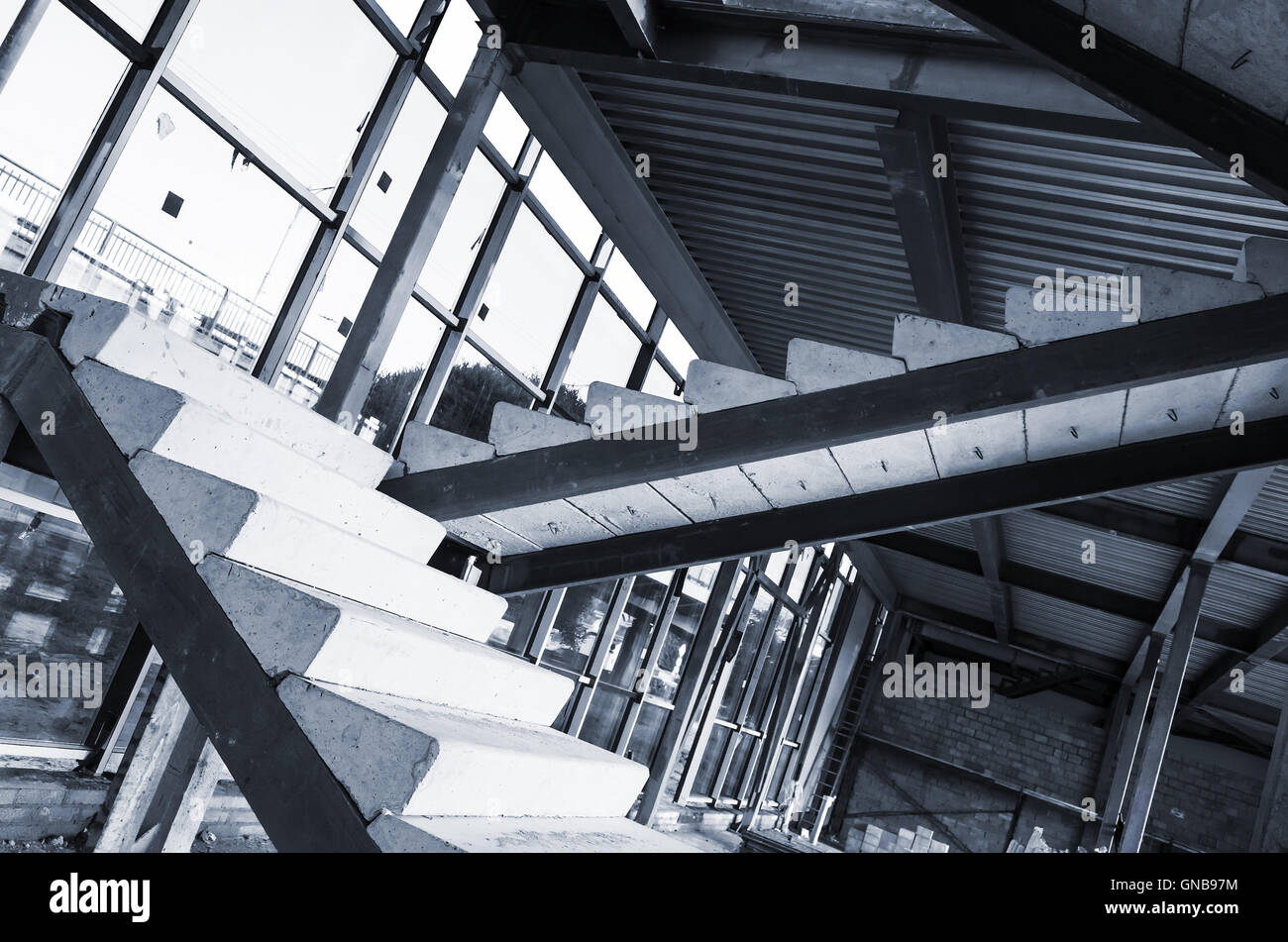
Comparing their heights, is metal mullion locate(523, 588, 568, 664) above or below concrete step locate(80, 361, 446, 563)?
below

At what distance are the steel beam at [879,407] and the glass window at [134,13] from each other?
2.08m

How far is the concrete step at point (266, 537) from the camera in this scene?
2.28m

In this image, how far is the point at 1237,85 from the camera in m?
2.63

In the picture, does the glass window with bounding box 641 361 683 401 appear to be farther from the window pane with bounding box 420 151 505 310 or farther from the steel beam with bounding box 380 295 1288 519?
the steel beam with bounding box 380 295 1288 519

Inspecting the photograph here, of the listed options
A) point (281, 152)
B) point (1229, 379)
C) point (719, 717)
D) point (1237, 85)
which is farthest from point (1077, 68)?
point (719, 717)

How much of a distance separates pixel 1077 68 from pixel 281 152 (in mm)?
3467

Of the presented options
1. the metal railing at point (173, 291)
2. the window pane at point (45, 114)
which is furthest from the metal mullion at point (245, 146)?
the metal railing at point (173, 291)

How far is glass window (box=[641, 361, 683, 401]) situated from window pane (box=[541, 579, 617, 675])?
5.90 ft

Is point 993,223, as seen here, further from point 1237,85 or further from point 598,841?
point 598,841

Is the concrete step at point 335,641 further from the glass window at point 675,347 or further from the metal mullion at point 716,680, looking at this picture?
the metal mullion at point 716,680

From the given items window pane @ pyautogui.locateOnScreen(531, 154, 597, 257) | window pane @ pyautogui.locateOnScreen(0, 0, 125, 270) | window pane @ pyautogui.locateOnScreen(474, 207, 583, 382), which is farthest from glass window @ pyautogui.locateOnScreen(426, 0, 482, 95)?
window pane @ pyautogui.locateOnScreen(0, 0, 125, 270)

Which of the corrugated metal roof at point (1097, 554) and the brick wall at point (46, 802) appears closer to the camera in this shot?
the brick wall at point (46, 802)

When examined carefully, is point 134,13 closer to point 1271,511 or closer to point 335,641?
point 335,641

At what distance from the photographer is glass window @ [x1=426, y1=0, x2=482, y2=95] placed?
17.1 feet
